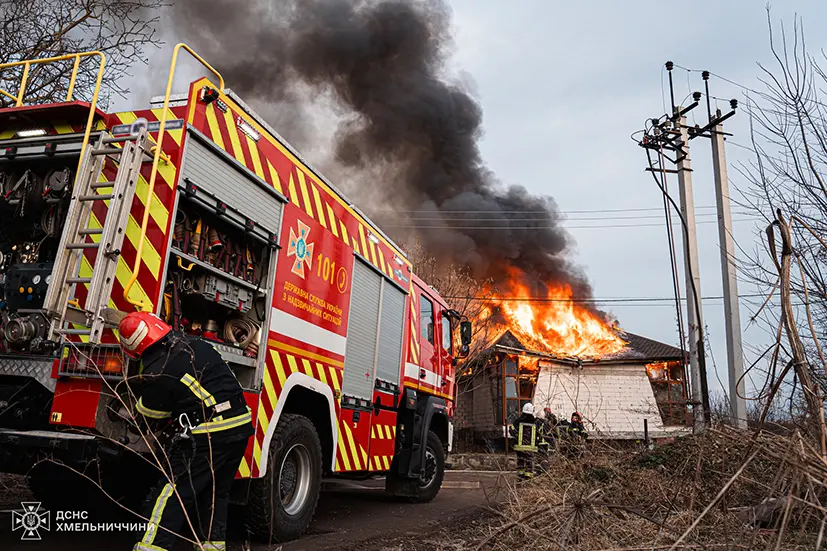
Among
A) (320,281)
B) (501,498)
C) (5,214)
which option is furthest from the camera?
(501,498)

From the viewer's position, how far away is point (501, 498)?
722 cm

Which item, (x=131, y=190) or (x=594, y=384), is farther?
(x=594, y=384)

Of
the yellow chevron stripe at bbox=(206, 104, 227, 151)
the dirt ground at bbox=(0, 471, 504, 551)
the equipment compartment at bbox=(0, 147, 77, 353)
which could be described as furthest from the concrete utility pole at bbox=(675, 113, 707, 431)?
the equipment compartment at bbox=(0, 147, 77, 353)

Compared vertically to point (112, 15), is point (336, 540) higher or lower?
lower

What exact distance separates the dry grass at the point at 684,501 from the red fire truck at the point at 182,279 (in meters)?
1.53

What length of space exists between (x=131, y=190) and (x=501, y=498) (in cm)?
525

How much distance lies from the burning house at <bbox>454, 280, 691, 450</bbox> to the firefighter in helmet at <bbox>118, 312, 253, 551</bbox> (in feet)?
57.7

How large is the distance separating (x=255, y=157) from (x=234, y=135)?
0.29 m

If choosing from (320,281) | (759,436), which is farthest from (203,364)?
(759,436)

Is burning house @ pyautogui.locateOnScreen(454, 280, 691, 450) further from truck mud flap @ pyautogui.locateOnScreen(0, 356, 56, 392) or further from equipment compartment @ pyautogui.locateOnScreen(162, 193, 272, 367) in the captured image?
truck mud flap @ pyautogui.locateOnScreen(0, 356, 56, 392)

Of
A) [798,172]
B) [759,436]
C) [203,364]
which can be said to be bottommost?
[759,436]

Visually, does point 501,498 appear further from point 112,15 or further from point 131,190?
point 112,15

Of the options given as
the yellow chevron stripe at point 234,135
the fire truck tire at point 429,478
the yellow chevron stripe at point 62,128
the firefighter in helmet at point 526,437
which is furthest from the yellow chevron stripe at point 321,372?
the firefighter in helmet at point 526,437

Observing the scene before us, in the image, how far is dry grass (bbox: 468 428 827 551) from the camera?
7.67 ft
